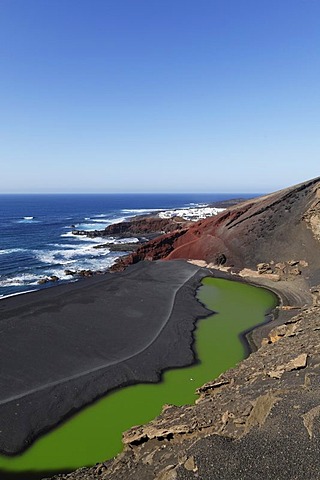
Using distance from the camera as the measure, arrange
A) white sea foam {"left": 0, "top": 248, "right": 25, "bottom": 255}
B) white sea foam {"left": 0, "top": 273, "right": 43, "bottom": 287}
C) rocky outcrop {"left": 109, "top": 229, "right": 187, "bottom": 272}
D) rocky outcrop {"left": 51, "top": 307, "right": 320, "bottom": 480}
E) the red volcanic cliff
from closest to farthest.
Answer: rocky outcrop {"left": 51, "top": 307, "right": 320, "bottom": 480} < white sea foam {"left": 0, "top": 273, "right": 43, "bottom": 287} < the red volcanic cliff < rocky outcrop {"left": 109, "top": 229, "right": 187, "bottom": 272} < white sea foam {"left": 0, "top": 248, "right": 25, "bottom": 255}

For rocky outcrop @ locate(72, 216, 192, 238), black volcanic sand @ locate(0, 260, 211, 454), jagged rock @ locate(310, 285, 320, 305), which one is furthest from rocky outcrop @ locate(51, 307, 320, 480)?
rocky outcrop @ locate(72, 216, 192, 238)

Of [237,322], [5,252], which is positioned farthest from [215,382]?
[5,252]

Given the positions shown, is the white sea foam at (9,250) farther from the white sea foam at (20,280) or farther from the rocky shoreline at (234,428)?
the rocky shoreline at (234,428)

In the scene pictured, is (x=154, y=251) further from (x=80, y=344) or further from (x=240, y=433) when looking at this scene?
(x=240, y=433)

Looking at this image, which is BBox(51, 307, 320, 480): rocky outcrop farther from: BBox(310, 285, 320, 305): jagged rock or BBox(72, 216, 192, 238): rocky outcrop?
BBox(72, 216, 192, 238): rocky outcrop

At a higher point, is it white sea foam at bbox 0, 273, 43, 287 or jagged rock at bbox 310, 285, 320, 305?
jagged rock at bbox 310, 285, 320, 305
